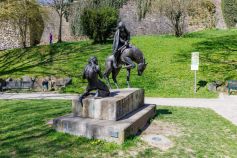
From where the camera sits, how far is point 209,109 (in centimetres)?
1155

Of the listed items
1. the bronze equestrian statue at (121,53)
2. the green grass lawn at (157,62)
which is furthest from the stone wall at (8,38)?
the bronze equestrian statue at (121,53)

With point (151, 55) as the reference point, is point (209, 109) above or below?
below

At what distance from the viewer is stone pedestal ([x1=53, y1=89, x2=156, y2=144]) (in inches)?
254

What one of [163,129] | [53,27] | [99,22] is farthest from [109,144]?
[53,27]

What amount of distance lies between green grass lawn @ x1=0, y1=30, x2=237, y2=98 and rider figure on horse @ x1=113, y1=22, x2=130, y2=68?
704 centimetres

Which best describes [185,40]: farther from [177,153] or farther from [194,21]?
[177,153]

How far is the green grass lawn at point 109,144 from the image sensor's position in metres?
5.97

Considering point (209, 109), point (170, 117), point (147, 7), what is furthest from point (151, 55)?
point (147, 7)

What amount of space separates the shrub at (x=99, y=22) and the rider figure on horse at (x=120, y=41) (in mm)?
15377

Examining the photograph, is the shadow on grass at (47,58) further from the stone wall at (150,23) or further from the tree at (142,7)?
the tree at (142,7)

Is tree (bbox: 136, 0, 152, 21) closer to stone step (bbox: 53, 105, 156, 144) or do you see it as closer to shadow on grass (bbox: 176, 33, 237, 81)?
shadow on grass (bbox: 176, 33, 237, 81)

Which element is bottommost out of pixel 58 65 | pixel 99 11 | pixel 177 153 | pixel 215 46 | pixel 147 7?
pixel 177 153

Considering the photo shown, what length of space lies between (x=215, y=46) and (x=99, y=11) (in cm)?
878

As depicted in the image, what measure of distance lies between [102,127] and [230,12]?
32.7 metres
